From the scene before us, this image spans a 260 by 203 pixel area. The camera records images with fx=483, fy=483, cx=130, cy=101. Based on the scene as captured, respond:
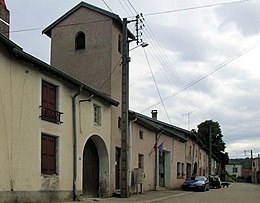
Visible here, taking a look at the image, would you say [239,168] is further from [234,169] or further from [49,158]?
[49,158]

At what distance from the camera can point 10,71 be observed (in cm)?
1694

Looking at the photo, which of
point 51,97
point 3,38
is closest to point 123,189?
point 51,97

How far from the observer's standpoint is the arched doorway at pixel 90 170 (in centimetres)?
2475

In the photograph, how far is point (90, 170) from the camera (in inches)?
1003

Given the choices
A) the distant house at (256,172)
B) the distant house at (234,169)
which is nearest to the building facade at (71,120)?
the distant house at (256,172)

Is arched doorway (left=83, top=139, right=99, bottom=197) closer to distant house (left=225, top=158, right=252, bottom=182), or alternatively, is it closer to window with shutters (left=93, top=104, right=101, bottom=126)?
window with shutters (left=93, top=104, right=101, bottom=126)

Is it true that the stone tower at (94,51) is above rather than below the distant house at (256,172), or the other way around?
above

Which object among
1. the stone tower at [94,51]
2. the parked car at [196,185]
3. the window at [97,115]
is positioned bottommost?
the parked car at [196,185]

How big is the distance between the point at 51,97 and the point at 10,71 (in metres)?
3.43

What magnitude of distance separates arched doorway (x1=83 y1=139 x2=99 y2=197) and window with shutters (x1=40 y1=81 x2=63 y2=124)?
16.7ft

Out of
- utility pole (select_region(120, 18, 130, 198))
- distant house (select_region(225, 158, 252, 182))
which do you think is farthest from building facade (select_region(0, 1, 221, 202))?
distant house (select_region(225, 158, 252, 182))

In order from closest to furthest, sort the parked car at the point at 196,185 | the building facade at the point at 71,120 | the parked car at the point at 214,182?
the building facade at the point at 71,120
the parked car at the point at 196,185
the parked car at the point at 214,182

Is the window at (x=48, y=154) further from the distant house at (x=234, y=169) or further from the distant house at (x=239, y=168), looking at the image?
the distant house at (x=234, y=169)

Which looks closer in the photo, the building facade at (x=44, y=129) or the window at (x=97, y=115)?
the building facade at (x=44, y=129)
